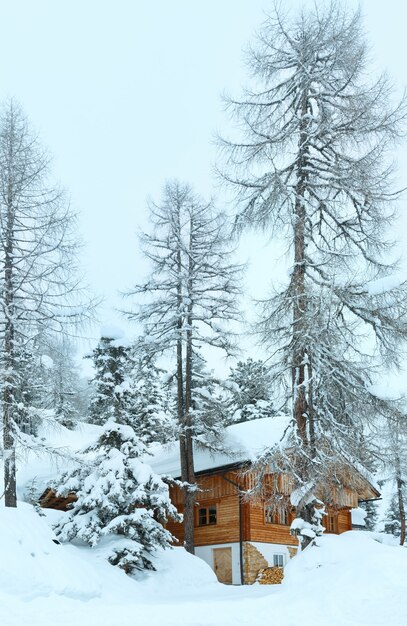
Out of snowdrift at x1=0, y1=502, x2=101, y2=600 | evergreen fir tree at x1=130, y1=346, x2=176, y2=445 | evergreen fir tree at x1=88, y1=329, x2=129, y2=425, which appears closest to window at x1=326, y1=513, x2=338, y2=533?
evergreen fir tree at x1=130, y1=346, x2=176, y2=445

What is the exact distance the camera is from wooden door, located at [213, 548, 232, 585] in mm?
23536

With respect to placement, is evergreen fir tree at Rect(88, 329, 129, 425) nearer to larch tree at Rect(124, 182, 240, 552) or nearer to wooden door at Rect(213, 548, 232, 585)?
larch tree at Rect(124, 182, 240, 552)

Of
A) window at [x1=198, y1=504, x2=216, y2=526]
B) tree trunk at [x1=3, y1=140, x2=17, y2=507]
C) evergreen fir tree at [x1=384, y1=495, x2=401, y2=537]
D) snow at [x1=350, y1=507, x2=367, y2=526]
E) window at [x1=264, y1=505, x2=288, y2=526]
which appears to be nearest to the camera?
tree trunk at [x1=3, y1=140, x2=17, y2=507]

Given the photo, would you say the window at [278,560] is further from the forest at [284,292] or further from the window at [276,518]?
the forest at [284,292]

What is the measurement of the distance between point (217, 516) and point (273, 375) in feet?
40.8

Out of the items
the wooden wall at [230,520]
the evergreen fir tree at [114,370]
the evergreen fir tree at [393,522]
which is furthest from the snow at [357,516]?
the evergreen fir tree at [114,370]

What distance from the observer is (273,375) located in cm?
1475

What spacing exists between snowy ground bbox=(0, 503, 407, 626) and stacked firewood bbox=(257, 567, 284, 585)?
8955mm

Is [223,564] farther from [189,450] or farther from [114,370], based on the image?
[114,370]

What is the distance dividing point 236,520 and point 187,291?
9695 mm

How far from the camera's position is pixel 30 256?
1733 cm

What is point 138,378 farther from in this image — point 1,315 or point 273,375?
point 273,375

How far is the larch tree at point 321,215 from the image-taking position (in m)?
13.6

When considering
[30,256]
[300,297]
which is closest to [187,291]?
[30,256]
